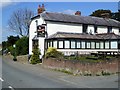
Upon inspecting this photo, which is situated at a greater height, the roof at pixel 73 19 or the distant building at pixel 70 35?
the roof at pixel 73 19

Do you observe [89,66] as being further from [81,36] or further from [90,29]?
[90,29]

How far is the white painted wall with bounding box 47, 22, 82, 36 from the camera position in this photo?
3894 centimetres

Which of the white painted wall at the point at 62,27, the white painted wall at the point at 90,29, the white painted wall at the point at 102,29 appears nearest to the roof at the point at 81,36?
the white painted wall at the point at 62,27

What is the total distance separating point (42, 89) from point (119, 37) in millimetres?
28659

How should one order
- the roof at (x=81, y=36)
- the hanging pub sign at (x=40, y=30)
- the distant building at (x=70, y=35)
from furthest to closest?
1. the hanging pub sign at (x=40, y=30)
2. the distant building at (x=70, y=35)
3. the roof at (x=81, y=36)

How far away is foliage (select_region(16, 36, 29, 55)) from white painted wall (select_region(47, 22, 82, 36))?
1310 centimetres

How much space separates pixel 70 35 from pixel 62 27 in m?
2.37

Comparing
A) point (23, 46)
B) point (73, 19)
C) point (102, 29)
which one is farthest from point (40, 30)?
point (23, 46)

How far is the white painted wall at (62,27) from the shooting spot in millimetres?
38938

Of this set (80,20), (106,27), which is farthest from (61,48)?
(106,27)

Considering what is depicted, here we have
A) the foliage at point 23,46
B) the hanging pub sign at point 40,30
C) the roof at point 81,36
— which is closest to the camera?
the roof at point 81,36

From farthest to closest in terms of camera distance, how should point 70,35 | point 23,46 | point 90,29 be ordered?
point 23,46, point 90,29, point 70,35

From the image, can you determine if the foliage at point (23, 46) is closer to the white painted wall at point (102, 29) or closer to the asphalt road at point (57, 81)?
the white painted wall at point (102, 29)

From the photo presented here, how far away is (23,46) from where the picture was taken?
52.2 meters
